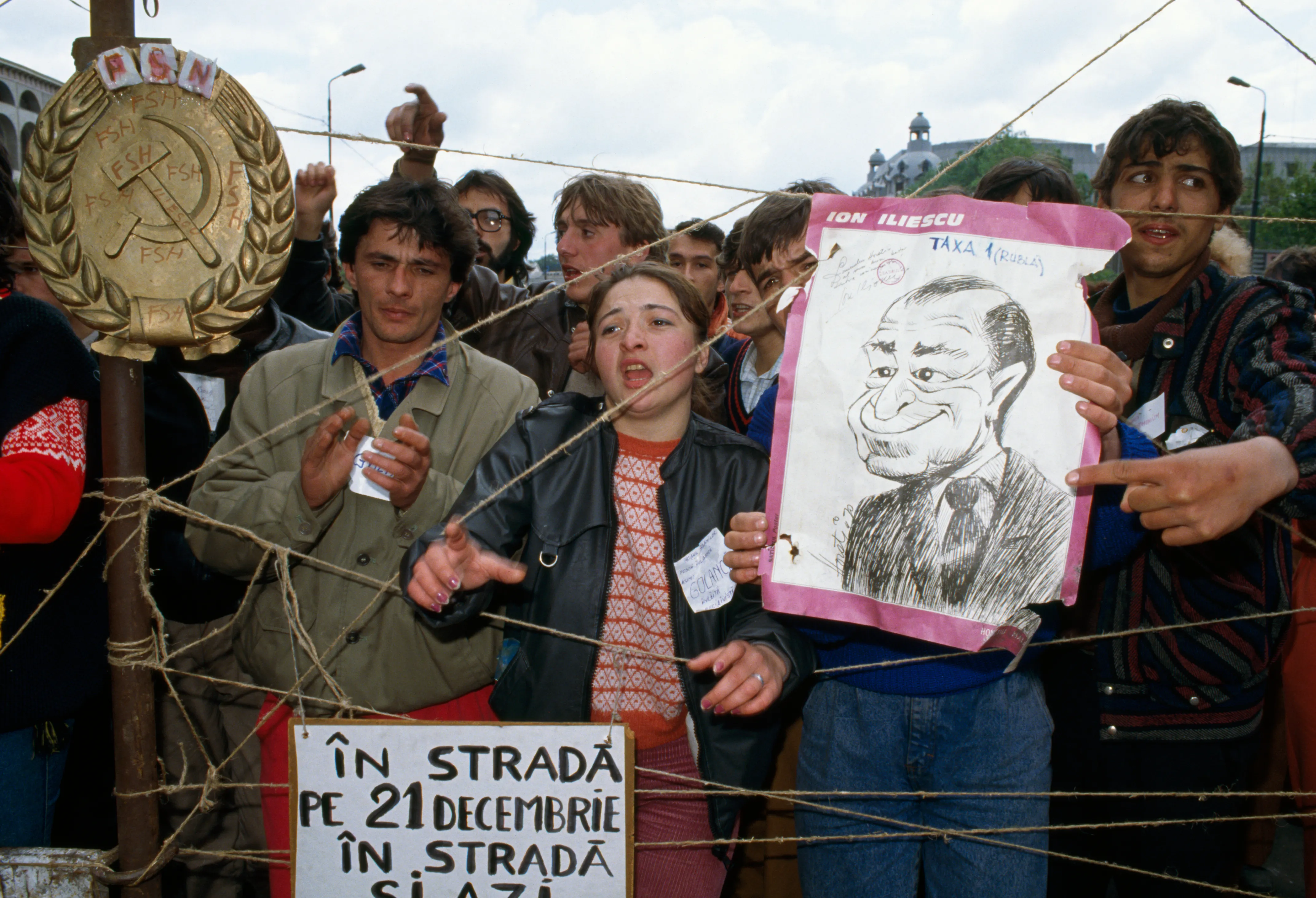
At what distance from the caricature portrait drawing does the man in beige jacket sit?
2.92 feet

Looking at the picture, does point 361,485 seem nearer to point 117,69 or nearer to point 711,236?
point 117,69

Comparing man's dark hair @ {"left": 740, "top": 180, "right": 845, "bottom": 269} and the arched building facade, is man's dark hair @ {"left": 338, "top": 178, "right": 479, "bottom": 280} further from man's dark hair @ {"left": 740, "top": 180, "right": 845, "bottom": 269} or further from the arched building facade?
the arched building facade

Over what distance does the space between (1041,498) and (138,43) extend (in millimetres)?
1703

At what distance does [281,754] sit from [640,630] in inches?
38.6

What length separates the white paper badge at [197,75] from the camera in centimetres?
138

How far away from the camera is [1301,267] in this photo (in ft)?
10.6

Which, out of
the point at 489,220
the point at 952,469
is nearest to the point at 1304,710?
the point at 952,469

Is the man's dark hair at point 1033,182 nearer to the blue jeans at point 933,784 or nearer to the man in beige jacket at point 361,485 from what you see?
the blue jeans at point 933,784

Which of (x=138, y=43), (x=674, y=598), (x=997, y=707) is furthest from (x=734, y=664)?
(x=138, y=43)

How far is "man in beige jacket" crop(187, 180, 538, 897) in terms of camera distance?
1.77 m

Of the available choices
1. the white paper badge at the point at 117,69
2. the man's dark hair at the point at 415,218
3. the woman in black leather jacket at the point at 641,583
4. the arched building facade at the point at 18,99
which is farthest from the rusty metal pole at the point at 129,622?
the arched building facade at the point at 18,99

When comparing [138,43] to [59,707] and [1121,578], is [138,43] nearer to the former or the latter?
[59,707]

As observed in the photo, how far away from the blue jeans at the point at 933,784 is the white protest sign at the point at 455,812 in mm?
431

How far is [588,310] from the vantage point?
1.89m
